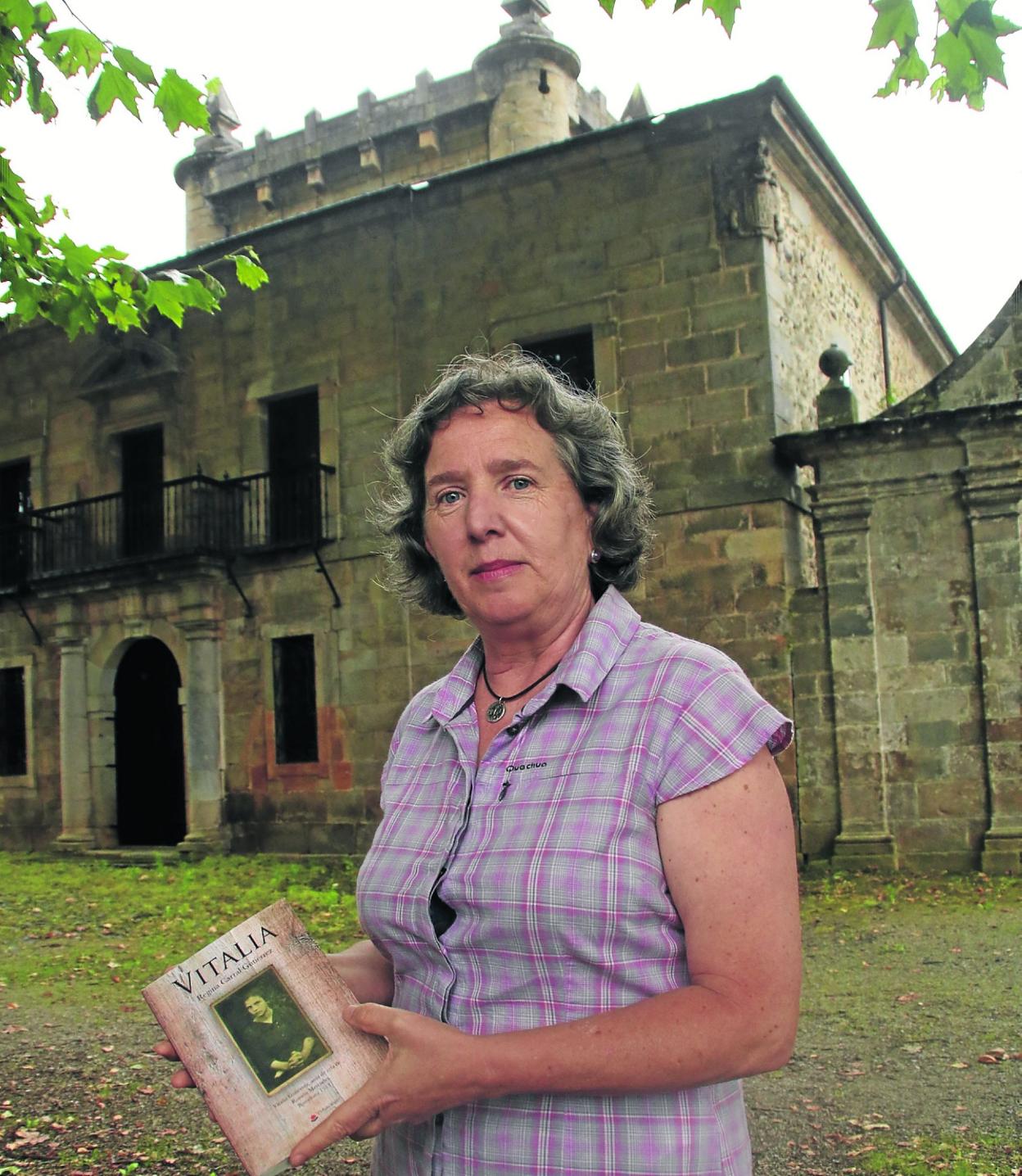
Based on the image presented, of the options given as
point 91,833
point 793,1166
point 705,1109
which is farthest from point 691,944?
point 91,833

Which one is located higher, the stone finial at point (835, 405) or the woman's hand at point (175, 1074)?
the stone finial at point (835, 405)

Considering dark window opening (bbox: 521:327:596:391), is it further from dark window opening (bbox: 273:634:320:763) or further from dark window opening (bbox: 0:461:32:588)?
dark window opening (bbox: 0:461:32:588)

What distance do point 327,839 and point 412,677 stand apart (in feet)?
7.48

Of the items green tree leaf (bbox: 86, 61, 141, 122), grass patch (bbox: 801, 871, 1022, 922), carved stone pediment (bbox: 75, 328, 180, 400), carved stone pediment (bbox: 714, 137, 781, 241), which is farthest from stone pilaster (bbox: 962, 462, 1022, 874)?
carved stone pediment (bbox: 75, 328, 180, 400)

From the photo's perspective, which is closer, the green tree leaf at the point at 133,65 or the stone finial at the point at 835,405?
the green tree leaf at the point at 133,65

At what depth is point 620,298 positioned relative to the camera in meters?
12.9

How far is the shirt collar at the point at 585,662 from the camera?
1.76 metres

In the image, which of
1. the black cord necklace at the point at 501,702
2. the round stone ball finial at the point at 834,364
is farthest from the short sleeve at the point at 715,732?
the round stone ball finial at the point at 834,364

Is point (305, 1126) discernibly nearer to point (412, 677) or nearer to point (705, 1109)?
point (705, 1109)

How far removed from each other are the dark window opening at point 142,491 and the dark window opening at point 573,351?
226 inches

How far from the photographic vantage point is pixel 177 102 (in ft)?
15.3

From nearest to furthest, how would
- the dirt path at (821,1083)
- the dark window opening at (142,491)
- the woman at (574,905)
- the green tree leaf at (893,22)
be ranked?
the woman at (574,905), the green tree leaf at (893,22), the dirt path at (821,1083), the dark window opening at (142,491)

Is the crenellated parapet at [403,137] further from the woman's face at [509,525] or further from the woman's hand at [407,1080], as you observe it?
the woman's hand at [407,1080]

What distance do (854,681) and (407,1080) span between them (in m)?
10.2
